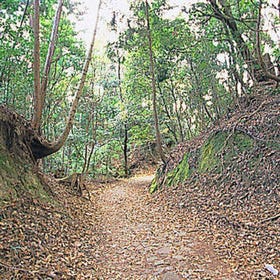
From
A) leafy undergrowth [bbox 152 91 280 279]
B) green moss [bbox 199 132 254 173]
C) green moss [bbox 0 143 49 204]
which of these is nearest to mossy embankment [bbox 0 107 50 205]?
green moss [bbox 0 143 49 204]

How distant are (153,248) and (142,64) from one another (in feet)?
39.9

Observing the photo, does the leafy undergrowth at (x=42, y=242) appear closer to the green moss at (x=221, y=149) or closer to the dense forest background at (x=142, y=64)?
the dense forest background at (x=142, y=64)

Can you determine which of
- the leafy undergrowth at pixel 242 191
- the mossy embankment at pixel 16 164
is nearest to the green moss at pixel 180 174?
the leafy undergrowth at pixel 242 191

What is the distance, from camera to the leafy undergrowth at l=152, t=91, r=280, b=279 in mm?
5155

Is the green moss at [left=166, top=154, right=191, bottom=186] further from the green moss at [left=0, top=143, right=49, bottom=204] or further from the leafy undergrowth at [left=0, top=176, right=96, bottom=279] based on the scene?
the green moss at [left=0, top=143, right=49, bottom=204]

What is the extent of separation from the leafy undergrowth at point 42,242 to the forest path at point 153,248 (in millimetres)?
357

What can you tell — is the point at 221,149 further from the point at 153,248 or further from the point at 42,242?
the point at 42,242

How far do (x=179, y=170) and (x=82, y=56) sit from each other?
6298 mm

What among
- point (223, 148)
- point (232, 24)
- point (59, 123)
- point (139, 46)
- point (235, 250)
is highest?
point (139, 46)

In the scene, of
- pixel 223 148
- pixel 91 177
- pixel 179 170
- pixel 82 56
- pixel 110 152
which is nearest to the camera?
pixel 223 148

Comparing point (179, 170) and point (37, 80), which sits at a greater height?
point (37, 80)

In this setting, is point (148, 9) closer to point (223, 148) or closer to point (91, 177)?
point (223, 148)

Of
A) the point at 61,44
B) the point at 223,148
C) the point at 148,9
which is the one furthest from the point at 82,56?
the point at 223,148

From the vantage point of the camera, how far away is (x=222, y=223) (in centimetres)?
655
